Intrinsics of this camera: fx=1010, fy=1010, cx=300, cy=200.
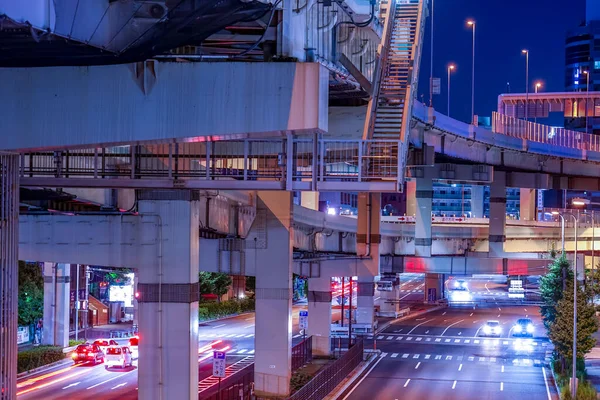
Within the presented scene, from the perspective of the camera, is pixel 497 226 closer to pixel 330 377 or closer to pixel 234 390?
pixel 330 377

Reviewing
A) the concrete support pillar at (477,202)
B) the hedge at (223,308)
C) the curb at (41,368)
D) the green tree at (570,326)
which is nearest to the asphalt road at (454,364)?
the green tree at (570,326)

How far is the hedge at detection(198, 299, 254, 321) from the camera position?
82.1 meters

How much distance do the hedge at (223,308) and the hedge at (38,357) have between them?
82.7ft

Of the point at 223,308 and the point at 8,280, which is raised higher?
the point at 8,280

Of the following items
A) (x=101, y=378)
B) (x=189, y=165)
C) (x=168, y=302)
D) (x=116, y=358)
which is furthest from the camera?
(x=116, y=358)

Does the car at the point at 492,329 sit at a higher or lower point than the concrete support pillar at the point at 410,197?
lower

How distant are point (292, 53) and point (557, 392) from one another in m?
31.8

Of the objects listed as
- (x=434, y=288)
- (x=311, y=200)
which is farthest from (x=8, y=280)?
(x=434, y=288)

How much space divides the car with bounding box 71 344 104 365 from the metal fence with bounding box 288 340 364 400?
1431 cm

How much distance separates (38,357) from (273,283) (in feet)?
67.3

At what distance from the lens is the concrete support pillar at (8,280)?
12656 millimetres

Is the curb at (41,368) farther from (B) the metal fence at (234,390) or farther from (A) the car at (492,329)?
(A) the car at (492,329)

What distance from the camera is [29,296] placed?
217 ft

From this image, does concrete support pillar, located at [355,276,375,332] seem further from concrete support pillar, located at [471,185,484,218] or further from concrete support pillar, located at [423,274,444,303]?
concrete support pillar, located at [471,185,484,218]
